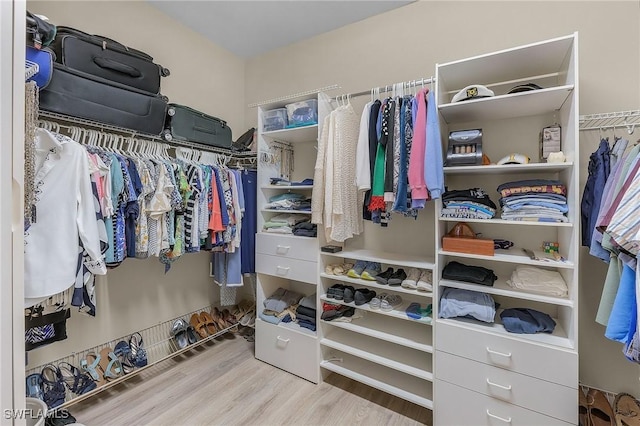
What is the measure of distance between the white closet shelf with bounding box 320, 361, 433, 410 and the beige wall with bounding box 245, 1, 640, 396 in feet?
2.93

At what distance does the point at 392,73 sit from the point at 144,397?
2.86m

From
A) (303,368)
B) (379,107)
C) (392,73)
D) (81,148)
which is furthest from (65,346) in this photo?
(392,73)

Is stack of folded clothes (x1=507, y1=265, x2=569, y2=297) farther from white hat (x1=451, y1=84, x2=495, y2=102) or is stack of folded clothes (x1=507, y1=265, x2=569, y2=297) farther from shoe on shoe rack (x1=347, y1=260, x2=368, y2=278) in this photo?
white hat (x1=451, y1=84, x2=495, y2=102)

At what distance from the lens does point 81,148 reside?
1504 mm

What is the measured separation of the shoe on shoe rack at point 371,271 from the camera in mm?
1926

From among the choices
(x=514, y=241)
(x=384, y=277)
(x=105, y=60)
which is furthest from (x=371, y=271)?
(x=105, y=60)

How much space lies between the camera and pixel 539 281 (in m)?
1.58

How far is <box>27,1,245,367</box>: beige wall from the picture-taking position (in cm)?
194

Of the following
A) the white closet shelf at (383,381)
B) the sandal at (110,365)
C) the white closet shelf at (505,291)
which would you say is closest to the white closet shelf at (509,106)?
the white closet shelf at (505,291)

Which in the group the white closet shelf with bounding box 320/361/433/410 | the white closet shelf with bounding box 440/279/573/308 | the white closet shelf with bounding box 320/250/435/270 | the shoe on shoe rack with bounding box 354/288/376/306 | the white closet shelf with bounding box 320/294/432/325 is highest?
the white closet shelf with bounding box 320/250/435/270

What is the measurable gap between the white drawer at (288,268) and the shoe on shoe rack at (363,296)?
0.31 metres

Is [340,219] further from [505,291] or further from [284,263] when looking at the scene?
[505,291]

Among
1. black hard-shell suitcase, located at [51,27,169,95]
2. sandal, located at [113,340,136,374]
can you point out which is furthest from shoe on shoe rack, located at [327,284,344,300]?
black hard-shell suitcase, located at [51,27,169,95]

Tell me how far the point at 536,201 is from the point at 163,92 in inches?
107
